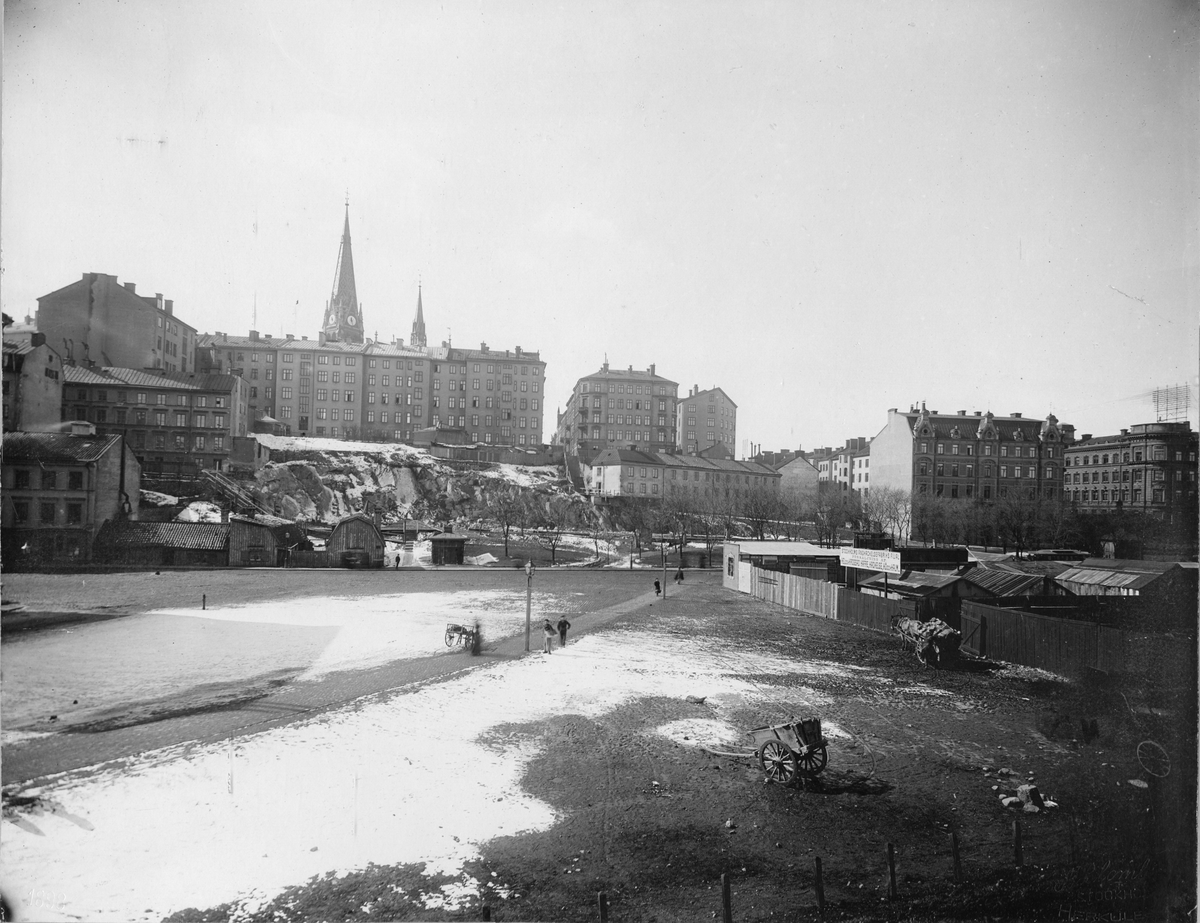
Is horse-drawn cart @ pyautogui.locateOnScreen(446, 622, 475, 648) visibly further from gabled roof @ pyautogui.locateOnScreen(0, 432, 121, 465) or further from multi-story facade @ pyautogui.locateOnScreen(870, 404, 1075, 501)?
multi-story facade @ pyautogui.locateOnScreen(870, 404, 1075, 501)

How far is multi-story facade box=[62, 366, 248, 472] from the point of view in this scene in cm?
905

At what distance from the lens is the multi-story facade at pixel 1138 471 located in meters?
6.24

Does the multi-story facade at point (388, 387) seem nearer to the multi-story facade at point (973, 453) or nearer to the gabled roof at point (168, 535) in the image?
the gabled roof at point (168, 535)

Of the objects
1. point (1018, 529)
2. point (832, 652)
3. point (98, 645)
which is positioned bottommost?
point (832, 652)

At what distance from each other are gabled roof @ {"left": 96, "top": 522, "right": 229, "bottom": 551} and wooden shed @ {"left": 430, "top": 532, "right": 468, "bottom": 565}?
9.32 metres

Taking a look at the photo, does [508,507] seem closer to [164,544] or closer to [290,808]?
[164,544]

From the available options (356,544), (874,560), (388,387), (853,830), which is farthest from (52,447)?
(388,387)

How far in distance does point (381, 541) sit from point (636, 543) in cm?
1862

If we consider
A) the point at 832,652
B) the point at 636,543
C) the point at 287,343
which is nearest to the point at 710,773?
the point at 832,652

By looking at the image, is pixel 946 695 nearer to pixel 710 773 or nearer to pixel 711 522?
pixel 710 773

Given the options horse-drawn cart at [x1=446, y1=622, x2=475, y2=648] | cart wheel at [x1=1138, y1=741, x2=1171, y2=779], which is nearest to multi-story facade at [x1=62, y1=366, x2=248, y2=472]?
horse-drawn cart at [x1=446, y1=622, x2=475, y2=648]

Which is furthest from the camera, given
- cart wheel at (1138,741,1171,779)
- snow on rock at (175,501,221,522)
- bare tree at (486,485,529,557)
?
bare tree at (486,485,529,557)

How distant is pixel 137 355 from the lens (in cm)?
1012

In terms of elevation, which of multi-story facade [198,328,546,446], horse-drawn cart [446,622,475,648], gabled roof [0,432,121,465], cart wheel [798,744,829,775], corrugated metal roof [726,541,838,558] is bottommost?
horse-drawn cart [446,622,475,648]
